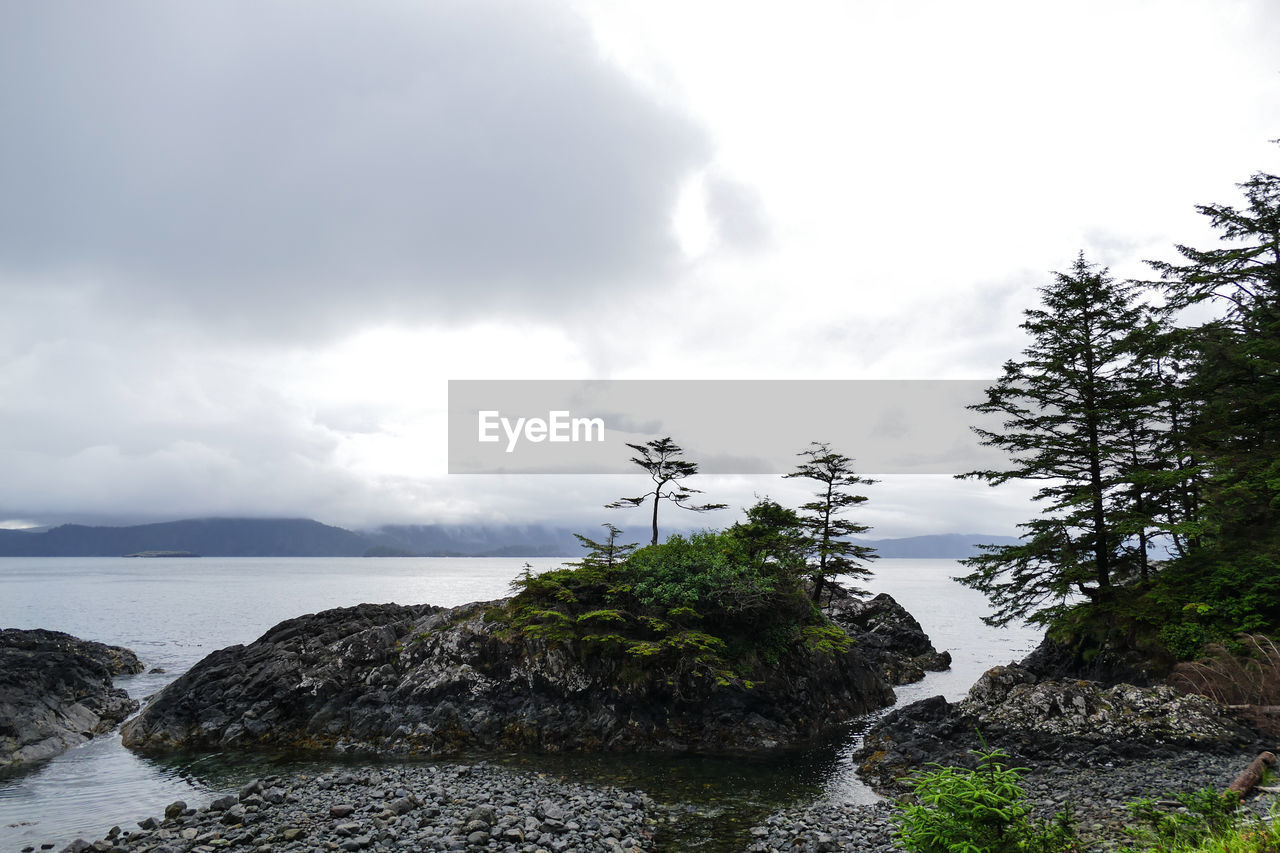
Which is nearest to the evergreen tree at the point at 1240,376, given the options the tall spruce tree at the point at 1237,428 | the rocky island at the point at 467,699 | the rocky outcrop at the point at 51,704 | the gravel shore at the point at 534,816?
the tall spruce tree at the point at 1237,428

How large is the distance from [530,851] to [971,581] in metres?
22.4

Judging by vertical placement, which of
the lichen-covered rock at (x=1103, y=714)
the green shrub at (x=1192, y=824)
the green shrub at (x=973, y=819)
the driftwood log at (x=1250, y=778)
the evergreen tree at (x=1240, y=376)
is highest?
the evergreen tree at (x=1240, y=376)

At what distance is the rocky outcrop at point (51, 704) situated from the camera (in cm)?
2230

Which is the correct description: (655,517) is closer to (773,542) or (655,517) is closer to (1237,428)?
(773,542)

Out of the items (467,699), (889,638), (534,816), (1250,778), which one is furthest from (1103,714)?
(889,638)

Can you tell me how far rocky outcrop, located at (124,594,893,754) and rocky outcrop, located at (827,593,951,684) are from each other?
613 inches

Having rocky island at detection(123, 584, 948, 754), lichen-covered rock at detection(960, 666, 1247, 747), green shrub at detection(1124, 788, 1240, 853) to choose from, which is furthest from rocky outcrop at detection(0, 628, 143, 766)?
lichen-covered rock at detection(960, 666, 1247, 747)

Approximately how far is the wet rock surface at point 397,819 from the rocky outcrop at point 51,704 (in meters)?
11.4

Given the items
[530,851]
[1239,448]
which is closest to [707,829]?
[530,851]

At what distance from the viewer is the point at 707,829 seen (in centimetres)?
1480

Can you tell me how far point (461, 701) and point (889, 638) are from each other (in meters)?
36.9

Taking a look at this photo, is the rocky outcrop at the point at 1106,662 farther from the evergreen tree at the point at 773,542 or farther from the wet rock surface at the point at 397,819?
the wet rock surface at the point at 397,819

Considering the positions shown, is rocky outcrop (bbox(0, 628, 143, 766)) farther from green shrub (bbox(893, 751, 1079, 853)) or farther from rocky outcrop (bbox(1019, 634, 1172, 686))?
rocky outcrop (bbox(1019, 634, 1172, 686))

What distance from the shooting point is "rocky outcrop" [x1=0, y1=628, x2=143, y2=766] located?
22.3m
